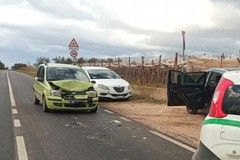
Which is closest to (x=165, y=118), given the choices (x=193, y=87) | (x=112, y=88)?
(x=193, y=87)

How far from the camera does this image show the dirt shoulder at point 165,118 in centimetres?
973

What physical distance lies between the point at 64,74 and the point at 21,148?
6770 millimetres

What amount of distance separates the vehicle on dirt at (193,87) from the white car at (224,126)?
21.3 ft

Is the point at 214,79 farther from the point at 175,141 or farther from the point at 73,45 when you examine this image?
the point at 73,45

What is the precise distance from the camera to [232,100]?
4.23 m

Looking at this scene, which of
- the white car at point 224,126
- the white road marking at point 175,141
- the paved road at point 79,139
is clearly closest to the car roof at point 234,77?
the white car at point 224,126

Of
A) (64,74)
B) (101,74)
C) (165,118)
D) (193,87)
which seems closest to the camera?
(193,87)

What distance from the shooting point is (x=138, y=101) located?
59.8 feet

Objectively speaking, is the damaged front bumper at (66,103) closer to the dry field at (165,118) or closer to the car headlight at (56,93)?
the car headlight at (56,93)

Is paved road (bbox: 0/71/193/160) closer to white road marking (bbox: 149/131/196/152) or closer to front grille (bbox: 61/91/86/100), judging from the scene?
white road marking (bbox: 149/131/196/152)

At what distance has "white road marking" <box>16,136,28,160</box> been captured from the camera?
23.0 feet

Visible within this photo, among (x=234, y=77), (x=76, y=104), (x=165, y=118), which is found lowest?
(x=165, y=118)

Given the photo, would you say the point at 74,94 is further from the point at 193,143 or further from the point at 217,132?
the point at 217,132

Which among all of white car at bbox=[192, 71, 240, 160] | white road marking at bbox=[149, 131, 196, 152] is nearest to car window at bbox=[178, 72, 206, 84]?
white road marking at bbox=[149, 131, 196, 152]
